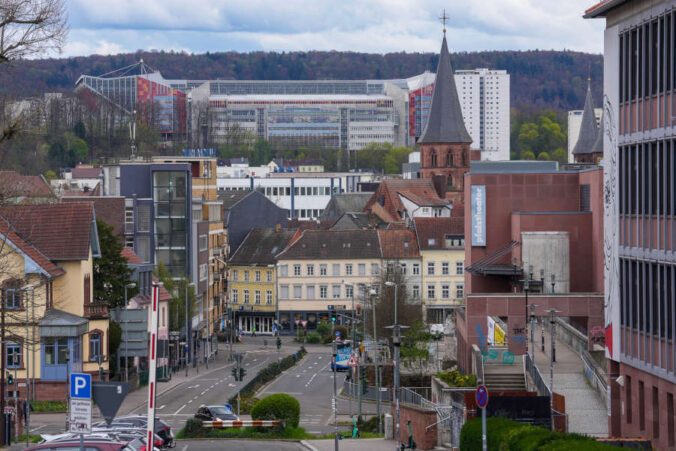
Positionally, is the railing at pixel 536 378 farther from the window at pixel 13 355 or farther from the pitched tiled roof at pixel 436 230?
the pitched tiled roof at pixel 436 230

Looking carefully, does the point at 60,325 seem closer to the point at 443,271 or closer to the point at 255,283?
the point at 255,283

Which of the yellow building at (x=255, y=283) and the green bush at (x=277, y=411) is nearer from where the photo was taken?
the green bush at (x=277, y=411)

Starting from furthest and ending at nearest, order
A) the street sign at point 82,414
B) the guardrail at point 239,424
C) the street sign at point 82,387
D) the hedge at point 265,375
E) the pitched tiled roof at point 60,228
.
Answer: the hedge at point 265,375 < the pitched tiled roof at point 60,228 < the guardrail at point 239,424 < the street sign at point 82,414 < the street sign at point 82,387

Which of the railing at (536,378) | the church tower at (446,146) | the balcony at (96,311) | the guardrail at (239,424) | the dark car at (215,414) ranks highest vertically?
the church tower at (446,146)

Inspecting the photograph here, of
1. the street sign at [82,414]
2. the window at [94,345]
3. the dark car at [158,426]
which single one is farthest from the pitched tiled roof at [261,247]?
the street sign at [82,414]

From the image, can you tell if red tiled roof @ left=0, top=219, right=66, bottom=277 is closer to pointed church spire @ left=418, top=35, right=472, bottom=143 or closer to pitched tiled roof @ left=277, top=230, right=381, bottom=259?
pitched tiled roof @ left=277, top=230, right=381, bottom=259

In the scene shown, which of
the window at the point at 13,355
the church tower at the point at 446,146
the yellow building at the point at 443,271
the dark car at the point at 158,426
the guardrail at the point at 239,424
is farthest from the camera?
the church tower at the point at 446,146
